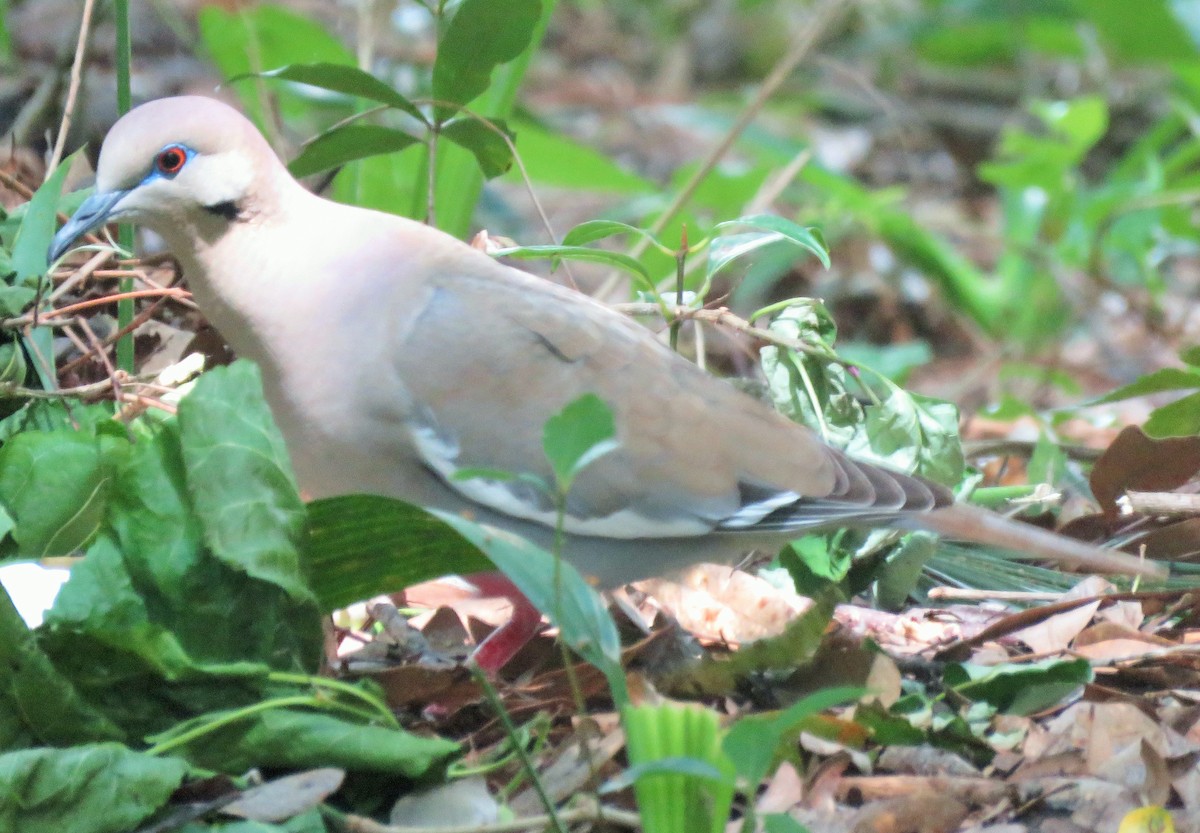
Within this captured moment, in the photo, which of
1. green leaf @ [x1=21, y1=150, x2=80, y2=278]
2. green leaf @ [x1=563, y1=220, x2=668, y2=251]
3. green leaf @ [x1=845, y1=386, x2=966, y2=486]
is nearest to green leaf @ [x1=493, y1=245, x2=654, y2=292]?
green leaf @ [x1=563, y1=220, x2=668, y2=251]

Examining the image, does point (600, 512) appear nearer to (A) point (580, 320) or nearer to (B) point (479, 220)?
(A) point (580, 320)

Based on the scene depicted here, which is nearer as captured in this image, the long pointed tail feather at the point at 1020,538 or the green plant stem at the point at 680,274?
the long pointed tail feather at the point at 1020,538

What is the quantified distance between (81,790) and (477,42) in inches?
58.7

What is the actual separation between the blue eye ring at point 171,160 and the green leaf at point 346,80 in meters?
0.39

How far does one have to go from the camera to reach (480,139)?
8.77 feet

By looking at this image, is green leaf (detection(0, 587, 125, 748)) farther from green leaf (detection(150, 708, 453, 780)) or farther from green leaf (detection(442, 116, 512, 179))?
green leaf (detection(442, 116, 512, 179))

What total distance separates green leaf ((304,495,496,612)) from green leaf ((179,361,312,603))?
0.05 metres

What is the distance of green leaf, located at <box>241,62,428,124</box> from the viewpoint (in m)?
2.42

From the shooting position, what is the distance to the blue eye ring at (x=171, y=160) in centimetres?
204

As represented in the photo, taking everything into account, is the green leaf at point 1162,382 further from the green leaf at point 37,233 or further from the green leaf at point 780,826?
the green leaf at point 37,233

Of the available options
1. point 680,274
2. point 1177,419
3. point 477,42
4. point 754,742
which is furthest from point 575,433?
point 1177,419

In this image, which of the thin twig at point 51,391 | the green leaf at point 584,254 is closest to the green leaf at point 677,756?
the green leaf at point 584,254

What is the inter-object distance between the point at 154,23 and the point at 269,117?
126 inches

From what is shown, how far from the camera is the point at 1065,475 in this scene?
305 cm
